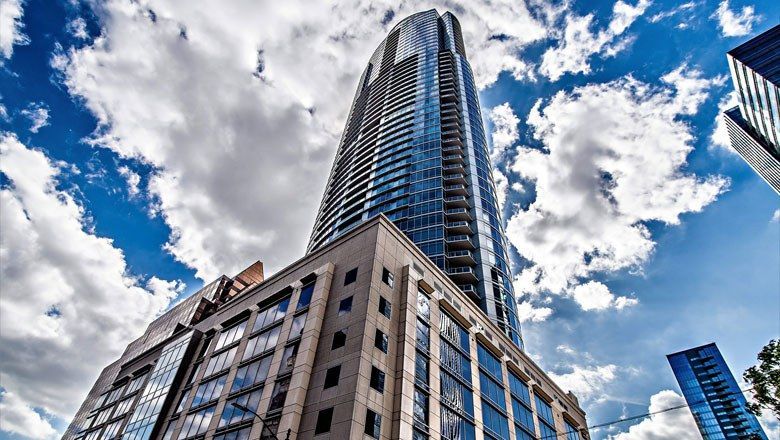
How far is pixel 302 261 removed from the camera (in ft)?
134

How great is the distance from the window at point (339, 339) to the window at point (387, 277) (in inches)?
210

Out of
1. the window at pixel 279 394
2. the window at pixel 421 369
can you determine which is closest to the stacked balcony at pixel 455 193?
the window at pixel 421 369

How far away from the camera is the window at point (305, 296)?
35.2m

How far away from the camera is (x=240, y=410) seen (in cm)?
3234

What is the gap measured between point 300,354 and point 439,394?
10.7 m

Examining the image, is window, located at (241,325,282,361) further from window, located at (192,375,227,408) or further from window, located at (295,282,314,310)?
window, located at (192,375,227,408)

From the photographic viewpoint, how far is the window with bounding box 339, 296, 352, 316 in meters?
31.7

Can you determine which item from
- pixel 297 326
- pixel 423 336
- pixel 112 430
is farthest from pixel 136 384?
pixel 423 336

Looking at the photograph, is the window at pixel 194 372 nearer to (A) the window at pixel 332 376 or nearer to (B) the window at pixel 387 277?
A: (A) the window at pixel 332 376

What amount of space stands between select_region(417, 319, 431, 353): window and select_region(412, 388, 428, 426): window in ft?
11.5

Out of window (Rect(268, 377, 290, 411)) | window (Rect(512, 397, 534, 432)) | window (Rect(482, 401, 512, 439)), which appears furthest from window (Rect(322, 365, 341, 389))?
window (Rect(512, 397, 534, 432))

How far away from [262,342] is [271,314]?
274 cm

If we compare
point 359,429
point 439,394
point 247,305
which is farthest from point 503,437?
point 247,305

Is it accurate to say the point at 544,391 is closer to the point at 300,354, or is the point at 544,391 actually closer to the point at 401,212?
the point at 300,354
